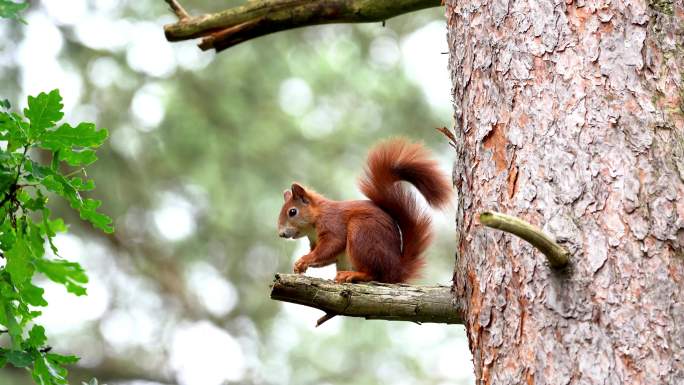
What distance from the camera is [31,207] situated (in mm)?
1467

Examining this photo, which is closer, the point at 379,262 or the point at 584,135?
the point at 584,135

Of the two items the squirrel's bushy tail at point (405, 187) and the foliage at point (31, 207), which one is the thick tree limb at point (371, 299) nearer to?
the foliage at point (31, 207)

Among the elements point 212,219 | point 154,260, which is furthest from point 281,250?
point 154,260

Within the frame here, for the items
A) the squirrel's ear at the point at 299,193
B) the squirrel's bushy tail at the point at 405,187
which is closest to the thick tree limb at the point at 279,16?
the squirrel's bushy tail at the point at 405,187

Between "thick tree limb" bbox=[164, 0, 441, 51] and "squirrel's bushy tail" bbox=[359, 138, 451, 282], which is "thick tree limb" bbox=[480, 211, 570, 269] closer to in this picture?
"squirrel's bushy tail" bbox=[359, 138, 451, 282]

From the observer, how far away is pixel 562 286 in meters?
1.63

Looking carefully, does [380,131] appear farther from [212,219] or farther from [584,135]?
[584,135]

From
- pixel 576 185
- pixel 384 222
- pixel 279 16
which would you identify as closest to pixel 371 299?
pixel 576 185

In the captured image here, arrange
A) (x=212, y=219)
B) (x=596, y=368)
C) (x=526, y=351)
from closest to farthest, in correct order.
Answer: (x=596, y=368)
(x=526, y=351)
(x=212, y=219)

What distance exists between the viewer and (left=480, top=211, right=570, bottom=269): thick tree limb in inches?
55.1

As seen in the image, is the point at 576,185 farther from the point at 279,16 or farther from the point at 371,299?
the point at 279,16

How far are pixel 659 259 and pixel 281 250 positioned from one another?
4.49 meters

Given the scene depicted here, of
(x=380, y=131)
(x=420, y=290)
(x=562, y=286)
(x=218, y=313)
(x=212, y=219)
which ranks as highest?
(x=380, y=131)

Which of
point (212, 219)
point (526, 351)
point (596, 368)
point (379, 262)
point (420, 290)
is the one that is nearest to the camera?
point (596, 368)
